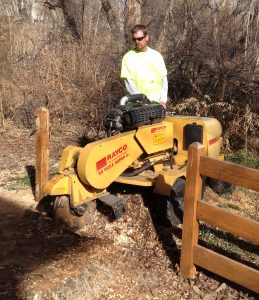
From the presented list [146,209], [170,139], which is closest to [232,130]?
[170,139]

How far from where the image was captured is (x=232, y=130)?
7.75 m

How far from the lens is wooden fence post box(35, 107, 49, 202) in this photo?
17.5 ft

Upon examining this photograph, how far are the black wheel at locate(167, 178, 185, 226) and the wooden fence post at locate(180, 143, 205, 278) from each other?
918 mm

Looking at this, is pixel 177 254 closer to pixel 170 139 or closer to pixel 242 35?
pixel 170 139

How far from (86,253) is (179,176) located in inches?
59.6

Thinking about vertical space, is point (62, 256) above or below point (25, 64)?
below

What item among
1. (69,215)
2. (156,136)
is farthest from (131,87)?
(69,215)

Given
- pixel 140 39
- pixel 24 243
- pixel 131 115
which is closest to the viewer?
pixel 24 243

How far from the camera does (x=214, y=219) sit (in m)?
3.81

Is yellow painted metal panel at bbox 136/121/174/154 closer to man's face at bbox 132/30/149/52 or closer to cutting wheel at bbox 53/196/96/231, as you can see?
cutting wheel at bbox 53/196/96/231

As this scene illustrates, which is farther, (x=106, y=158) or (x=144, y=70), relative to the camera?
(x=144, y=70)

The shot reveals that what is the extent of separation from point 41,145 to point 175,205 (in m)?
1.76

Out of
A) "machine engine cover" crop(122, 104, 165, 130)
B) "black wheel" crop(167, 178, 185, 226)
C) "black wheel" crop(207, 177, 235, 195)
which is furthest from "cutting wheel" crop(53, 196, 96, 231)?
"black wheel" crop(207, 177, 235, 195)

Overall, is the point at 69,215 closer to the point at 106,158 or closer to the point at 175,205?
the point at 106,158
